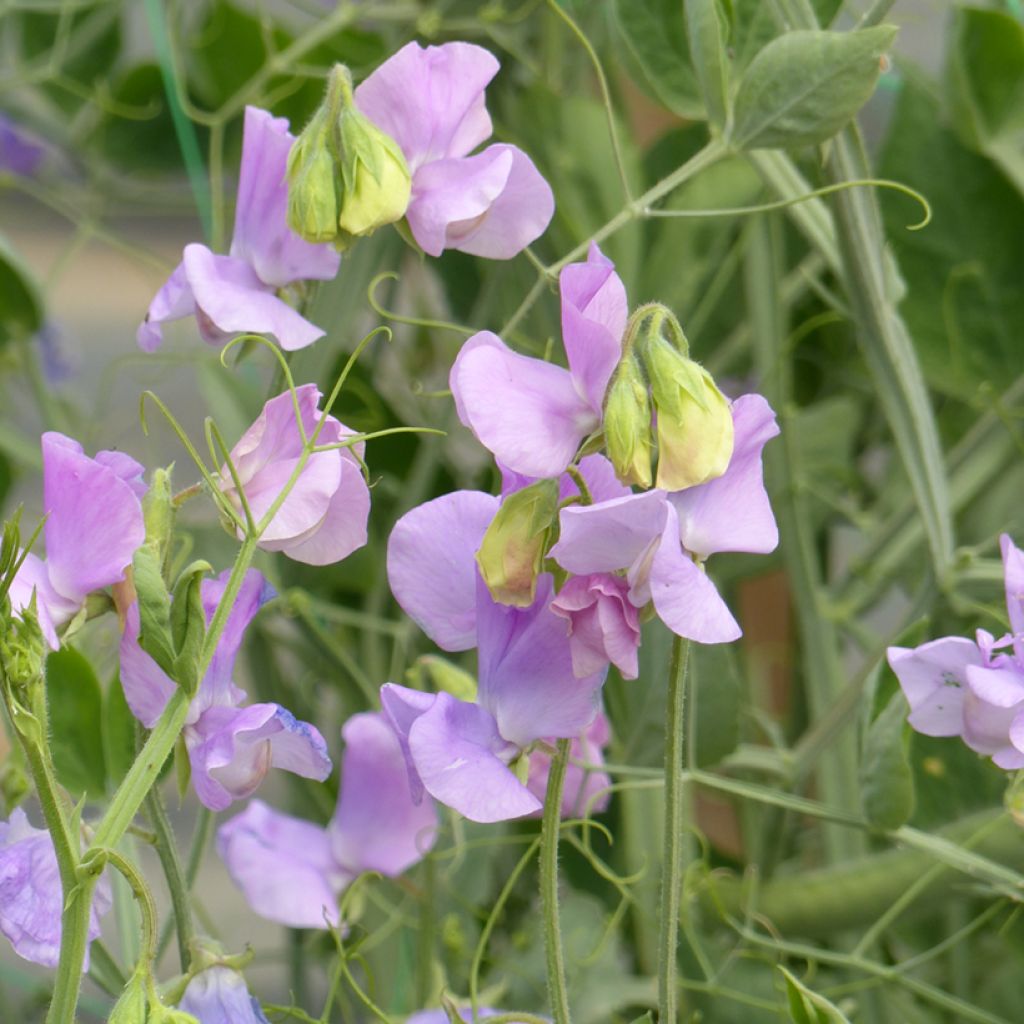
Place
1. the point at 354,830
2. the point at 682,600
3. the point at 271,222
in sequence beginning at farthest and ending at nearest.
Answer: the point at 354,830, the point at 271,222, the point at 682,600

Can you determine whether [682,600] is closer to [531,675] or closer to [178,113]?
[531,675]

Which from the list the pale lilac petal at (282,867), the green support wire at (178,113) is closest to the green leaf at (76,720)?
the pale lilac petal at (282,867)

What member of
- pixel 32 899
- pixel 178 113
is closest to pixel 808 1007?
pixel 32 899

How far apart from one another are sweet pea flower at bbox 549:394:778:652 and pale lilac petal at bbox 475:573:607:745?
0.02 m

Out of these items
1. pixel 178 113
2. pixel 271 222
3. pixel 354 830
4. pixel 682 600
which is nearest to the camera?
pixel 682 600

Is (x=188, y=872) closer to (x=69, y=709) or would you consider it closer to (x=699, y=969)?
(x=69, y=709)

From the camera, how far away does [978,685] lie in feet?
1.12

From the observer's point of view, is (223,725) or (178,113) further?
(178,113)

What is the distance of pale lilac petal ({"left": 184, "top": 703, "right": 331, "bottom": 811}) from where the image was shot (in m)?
0.32

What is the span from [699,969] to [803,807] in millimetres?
178

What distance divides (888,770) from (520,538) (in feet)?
0.60

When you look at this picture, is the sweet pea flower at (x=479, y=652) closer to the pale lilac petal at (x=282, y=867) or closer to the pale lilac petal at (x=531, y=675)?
the pale lilac petal at (x=531, y=675)

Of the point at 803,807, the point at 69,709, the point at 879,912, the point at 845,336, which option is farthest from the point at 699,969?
the point at 845,336

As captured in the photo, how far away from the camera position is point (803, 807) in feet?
1.48
